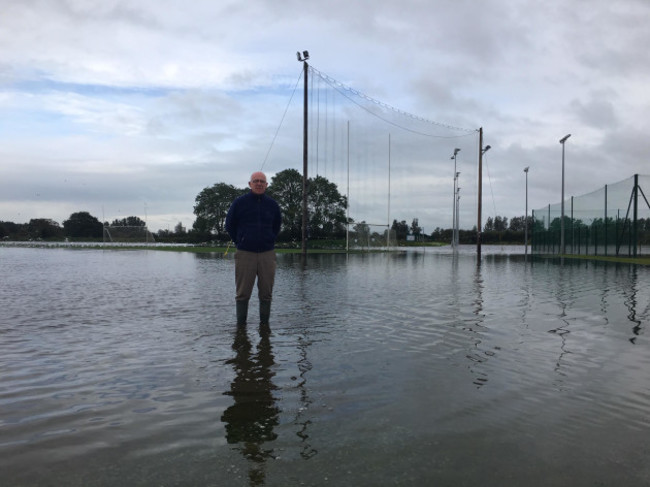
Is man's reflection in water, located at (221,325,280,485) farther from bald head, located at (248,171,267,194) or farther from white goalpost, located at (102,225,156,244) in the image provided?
white goalpost, located at (102,225,156,244)

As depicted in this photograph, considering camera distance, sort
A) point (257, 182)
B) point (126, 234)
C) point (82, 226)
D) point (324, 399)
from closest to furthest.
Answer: point (324, 399)
point (257, 182)
point (126, 234)
point (82, 226)

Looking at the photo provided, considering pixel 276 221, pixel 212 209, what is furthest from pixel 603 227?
pixel 212 209

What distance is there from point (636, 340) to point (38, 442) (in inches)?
249

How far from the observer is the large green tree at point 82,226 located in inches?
4905

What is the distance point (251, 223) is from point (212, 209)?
79227 millimetres

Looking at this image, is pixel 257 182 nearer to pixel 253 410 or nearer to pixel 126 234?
pixel 253 410

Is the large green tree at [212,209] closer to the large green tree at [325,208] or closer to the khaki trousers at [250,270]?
the large green tree at [325,208]

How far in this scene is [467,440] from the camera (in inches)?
118

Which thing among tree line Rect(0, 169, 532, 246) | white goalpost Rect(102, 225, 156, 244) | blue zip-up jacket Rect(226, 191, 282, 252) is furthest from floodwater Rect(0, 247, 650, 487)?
white goalpost Rect(102, 225, 156, 244)

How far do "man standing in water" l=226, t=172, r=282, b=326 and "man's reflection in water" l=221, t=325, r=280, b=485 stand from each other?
1536 millimetres

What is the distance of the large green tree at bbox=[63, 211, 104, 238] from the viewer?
125 meters

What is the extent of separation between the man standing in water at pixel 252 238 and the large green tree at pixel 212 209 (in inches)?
3023

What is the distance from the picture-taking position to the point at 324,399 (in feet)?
12.2

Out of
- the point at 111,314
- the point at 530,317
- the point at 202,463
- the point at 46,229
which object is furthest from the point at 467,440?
the point at 46,229
